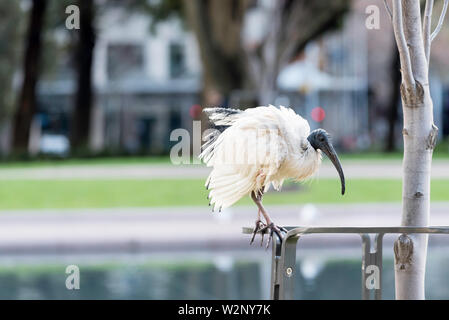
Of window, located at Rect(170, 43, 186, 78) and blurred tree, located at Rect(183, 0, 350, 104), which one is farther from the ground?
window, located at Rect(170, 43, 186, 78)

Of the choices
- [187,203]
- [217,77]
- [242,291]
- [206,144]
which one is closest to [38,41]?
[217,77]

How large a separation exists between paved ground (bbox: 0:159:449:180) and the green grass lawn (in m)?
1.34

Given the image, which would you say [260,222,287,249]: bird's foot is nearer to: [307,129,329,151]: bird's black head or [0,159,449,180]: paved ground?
[307,129,329,151]: bird's black head

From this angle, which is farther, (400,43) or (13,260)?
(13,260)

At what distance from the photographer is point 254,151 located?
14.1 ft

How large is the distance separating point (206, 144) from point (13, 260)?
356 inches

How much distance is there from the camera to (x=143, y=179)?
20688 millimetres

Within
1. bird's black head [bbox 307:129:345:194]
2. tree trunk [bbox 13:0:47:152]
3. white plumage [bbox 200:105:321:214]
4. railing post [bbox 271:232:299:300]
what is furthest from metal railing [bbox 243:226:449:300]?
tree trunk [bbox 13:0:47:152]

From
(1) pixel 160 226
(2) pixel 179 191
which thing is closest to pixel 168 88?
(2) pixel 179 191

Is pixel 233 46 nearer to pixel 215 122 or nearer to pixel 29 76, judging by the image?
pixel 29 76

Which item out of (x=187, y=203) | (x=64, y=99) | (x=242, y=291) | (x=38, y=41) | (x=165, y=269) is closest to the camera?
(x=242, y=291)

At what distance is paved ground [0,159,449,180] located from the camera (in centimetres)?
2156

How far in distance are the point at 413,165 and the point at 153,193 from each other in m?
14.5
